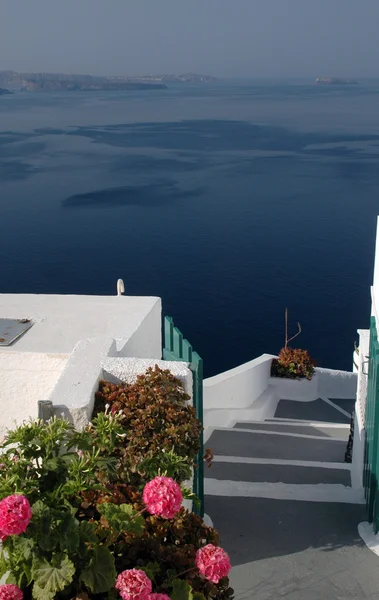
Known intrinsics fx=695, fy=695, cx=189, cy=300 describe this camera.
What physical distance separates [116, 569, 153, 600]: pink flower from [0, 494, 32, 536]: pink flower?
0.51m

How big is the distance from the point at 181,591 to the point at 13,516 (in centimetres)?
93

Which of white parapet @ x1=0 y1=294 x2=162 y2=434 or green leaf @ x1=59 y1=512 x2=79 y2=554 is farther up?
green leaf @ x1=59 y1=512 x2=79 y2=554

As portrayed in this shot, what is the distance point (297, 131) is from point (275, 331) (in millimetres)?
82137

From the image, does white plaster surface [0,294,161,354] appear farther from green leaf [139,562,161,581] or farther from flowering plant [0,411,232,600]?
green leaf [139,562,161,581]

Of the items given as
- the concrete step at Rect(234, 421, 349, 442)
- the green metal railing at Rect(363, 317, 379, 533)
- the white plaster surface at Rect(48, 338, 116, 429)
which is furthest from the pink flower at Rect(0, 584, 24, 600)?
the concrete step at Rect(234, 421, 349, 442)

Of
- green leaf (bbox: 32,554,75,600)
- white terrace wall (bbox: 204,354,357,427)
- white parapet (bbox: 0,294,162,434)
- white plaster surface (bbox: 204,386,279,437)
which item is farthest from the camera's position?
white terrace wall (bbox: 204,354,357,427)

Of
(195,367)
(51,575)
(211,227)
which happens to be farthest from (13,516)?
(211,227)

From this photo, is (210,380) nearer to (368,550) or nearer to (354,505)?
(354,505)

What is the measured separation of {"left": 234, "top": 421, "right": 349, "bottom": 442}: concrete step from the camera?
35.3 feet

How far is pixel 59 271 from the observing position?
Result: 4412 cm

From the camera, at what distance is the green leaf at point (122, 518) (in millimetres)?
3545

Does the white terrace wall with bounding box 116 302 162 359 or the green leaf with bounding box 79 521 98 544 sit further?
the white terrace wall with bounding box 116 302 162 359

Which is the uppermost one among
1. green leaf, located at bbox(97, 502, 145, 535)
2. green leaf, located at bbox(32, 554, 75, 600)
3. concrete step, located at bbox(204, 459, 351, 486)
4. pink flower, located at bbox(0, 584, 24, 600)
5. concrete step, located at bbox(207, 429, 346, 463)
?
green leaf, located at bbox(97, 502, 145, 535)

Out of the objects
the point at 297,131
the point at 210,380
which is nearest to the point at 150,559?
the point at 210,380
